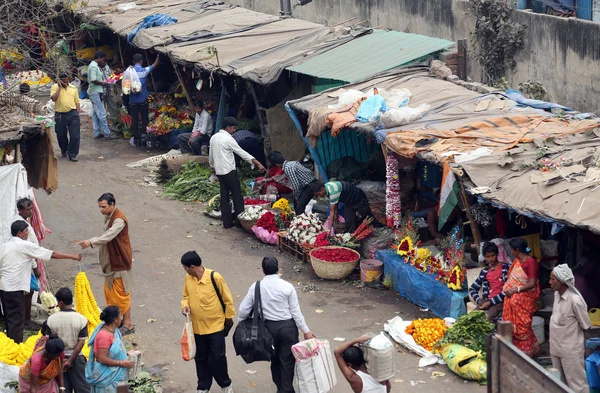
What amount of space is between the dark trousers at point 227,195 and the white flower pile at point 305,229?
1.50 metres

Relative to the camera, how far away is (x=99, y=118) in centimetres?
2016

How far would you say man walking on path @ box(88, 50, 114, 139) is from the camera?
19.4m

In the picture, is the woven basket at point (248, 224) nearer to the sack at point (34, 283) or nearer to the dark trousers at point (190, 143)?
the dark trousers at point (190, 143)

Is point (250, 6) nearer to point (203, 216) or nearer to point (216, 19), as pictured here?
point (216, 19)

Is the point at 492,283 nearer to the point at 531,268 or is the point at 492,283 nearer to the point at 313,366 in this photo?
the point at 531,268

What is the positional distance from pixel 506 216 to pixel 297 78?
6244 mm

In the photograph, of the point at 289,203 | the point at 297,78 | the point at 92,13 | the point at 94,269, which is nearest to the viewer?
the point at 94,269

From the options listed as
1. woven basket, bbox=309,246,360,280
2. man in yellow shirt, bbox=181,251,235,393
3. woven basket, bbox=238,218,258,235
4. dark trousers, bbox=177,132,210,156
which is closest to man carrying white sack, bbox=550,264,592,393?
man in yellow shirt, bbox=181,251,235,393

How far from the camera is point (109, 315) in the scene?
25.7 feet

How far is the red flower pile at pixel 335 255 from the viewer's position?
39.1 feet

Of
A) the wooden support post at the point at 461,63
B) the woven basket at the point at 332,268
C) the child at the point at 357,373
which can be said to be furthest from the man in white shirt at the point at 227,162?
the child at the point at 357,373

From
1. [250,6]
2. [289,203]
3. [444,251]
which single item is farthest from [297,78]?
[250,6]

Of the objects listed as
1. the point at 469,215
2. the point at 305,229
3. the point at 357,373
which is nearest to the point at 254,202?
the point at 305,229

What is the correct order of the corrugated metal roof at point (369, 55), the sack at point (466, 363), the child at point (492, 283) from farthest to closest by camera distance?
the corrugated metal roof at point (369, 55), the child at point (492, 283), the sack at point (466, 363)
